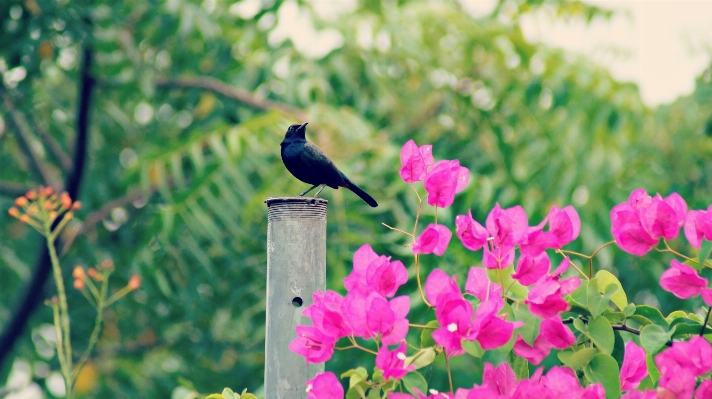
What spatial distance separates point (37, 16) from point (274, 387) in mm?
3157

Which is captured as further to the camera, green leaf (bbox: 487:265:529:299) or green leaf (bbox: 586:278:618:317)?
green leaf (bbox: 487:265:529:299)

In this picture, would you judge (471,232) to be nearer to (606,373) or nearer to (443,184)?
(443,184)

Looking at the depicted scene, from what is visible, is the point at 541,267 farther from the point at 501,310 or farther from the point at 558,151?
the point at 558,151

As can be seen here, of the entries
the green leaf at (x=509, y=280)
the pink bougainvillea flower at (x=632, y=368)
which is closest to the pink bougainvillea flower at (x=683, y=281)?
the pink bougainvillea flower at (x=632, y=368)

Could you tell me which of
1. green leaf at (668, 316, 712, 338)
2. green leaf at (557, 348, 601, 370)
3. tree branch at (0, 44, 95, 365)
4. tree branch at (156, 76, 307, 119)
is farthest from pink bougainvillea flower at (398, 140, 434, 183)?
tree branch at (0, 44, 95, 365)

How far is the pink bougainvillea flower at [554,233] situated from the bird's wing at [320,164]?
2.92 ft

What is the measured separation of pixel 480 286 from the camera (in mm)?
1678

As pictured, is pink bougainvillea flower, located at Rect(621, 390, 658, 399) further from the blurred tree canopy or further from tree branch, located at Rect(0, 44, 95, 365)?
tree branch, located at Rect(0, 44, 95, 365)

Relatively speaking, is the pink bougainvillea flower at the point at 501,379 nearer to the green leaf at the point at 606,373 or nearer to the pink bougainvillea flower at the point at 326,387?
the green leaf at the point at 606,373

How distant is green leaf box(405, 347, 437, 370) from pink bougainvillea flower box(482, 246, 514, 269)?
20 cm

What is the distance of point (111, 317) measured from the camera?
6.00 meters

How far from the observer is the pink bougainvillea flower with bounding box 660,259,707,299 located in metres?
1.62

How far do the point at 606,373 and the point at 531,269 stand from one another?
0.23 meters

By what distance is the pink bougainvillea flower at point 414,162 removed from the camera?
5.64 feet
